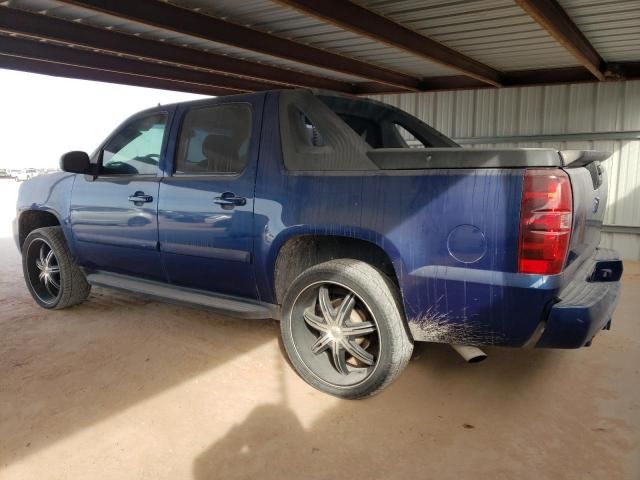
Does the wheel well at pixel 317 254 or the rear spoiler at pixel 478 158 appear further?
the wheel well at pixel 317 254

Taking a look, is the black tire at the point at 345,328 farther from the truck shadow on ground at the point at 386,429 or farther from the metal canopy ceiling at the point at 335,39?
the metal canopy ceiling at the point at 335,39

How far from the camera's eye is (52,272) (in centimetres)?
473

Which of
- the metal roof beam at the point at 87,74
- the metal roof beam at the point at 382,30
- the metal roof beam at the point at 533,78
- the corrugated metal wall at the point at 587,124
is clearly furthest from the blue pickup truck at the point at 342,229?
the corrugated metal wall at the point at 587,124

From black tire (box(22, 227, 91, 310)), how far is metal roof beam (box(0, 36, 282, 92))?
9.45 ft

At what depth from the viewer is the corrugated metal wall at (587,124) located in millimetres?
7426

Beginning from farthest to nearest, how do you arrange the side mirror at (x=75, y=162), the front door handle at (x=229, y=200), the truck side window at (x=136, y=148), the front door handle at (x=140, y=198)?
1. the side mirror at (x=75, y=162)
2. the truck side window at (x=136, y=148)
3. the front door handle at (x=140, y=198)
4. the front door handle at (x=229, y=200)

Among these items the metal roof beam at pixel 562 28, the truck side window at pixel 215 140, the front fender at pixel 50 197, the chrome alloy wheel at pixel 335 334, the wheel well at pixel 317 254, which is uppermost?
the metal roof beam at pixel 562 28

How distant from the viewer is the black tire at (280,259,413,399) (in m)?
2.76

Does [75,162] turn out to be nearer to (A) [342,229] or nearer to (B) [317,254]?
(B) [317,254]

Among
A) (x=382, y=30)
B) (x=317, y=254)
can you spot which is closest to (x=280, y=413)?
(x=317, y=254)

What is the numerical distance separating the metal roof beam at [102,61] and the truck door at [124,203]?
10.1 ft

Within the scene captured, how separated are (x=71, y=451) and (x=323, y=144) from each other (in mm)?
2182

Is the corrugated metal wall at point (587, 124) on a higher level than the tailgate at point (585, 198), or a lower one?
higher

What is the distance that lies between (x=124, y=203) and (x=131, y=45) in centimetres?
321
